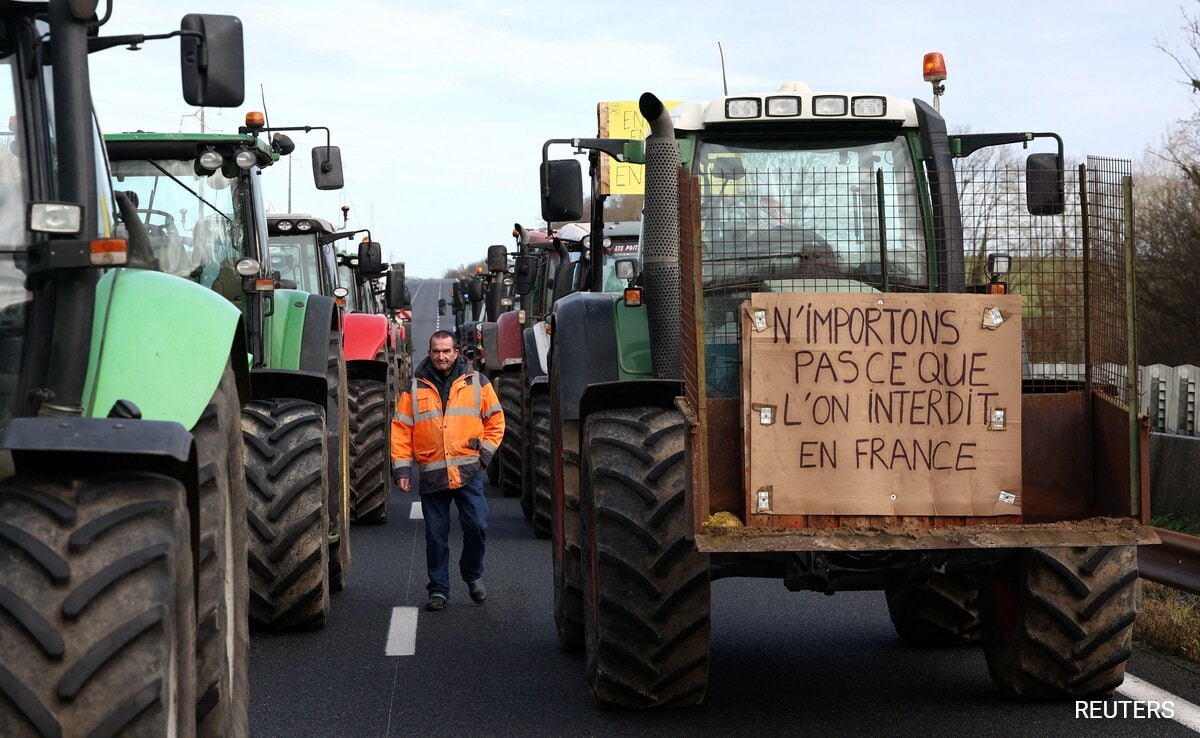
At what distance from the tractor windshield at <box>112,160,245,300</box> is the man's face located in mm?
1550

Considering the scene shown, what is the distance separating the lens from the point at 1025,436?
21.8ft

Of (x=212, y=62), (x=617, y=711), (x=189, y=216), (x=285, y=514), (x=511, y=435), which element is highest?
(x=212, y=62)

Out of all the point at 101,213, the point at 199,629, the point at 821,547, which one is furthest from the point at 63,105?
the point at 821,547

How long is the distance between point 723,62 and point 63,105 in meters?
11.3

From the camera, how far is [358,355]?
15.0m

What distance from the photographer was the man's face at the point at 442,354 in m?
10.9

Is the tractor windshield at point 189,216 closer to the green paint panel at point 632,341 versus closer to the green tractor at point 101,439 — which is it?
the green paint panel at point 632,341

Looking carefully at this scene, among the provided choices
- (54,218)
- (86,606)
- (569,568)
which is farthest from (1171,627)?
(86,606)

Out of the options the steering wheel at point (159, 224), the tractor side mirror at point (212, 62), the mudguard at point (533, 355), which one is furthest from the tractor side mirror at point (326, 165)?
the tractor side mirror at point (212, 62)

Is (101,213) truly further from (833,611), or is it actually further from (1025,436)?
(833,611)

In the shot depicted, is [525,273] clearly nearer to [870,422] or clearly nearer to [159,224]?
[159,224]

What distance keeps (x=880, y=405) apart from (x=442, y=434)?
4.87m

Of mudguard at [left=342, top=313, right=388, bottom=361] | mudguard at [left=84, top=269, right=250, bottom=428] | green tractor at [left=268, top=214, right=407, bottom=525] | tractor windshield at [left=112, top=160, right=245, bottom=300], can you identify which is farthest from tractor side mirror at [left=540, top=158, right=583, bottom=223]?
mudguard at [left=342, top=313, right=388, bottom=361]

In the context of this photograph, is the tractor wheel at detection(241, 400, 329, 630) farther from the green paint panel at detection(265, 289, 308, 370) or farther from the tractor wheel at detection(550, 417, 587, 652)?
the tractor wheel at detection(550, 417, 587, 652)
